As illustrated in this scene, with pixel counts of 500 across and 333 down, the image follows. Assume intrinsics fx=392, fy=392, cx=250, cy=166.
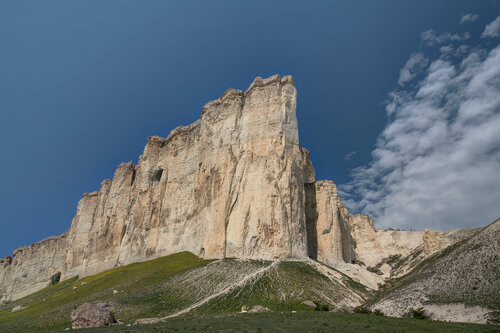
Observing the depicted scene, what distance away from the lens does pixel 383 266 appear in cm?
7394

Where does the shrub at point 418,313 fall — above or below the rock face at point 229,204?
below

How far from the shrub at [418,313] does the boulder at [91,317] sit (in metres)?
23.3

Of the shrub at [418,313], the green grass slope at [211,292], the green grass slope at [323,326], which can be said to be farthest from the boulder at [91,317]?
the shrub at [418,313]

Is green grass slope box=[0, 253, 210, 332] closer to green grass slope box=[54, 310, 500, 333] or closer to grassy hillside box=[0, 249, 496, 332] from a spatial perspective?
grassy hillside box=[0, 249, 496, 332]

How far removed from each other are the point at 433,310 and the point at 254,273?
20.0m

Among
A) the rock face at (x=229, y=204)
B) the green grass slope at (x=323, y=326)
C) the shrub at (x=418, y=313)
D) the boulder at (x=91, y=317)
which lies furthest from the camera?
the rock face at (x=229, y=204)

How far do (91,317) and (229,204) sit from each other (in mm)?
Result: 28781

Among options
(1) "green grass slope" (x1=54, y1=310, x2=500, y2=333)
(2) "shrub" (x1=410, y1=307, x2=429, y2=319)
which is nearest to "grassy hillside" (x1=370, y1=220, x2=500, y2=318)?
(2) "shrub" (x1=410, y1=307, x2=429, y2=319)

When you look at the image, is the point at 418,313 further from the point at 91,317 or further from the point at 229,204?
the point at 229,204

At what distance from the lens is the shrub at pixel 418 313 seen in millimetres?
28241

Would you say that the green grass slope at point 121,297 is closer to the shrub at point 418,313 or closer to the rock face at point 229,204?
the rock face at point 229,204

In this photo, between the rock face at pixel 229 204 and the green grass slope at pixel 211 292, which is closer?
the green grass slope at pixel 211 292

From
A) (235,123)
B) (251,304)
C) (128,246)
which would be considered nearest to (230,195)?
(235,123)

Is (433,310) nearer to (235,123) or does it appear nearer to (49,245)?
(235,123)
